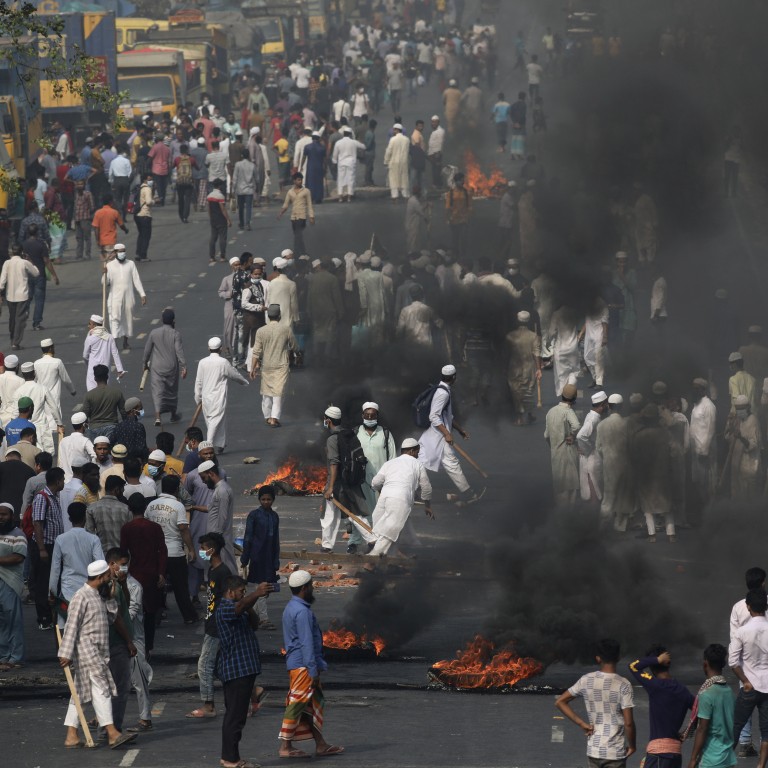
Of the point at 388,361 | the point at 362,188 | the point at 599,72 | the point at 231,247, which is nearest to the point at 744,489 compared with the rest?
the point at 599,72

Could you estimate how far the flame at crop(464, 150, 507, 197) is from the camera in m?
26.8

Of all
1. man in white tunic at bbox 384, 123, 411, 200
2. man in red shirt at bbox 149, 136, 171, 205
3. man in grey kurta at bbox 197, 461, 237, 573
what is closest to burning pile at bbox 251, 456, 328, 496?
man in grey kurta at bbox 197, 461, 237, 573

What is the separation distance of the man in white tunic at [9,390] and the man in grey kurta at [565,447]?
5582 mm

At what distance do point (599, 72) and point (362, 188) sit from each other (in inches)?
685

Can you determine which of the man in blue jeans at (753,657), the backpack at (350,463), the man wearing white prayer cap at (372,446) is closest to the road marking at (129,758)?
the man in blue jeans at (753,657)

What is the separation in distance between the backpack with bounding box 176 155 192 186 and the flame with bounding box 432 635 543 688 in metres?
19.9

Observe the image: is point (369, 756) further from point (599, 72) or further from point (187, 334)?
point (187, 334)

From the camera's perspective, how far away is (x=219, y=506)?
13.5 metres

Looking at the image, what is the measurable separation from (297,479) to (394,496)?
339 cm

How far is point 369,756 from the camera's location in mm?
10484

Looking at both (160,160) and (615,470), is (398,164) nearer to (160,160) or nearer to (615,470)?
(160,160)

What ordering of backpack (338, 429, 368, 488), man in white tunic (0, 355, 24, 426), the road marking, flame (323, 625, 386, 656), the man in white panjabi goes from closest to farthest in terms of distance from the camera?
the road marking → flame (323, 625, 386, 656) → the man in white panjabi → backpack (338, 429, 368, 488) → man in white tunic (0, 355, 24, 426)

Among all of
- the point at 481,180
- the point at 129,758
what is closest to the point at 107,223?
the point at 481,180

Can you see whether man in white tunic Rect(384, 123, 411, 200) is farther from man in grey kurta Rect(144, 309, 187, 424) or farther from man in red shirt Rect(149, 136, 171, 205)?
man in grey kurta Rect(144, 309, 187, 424)
